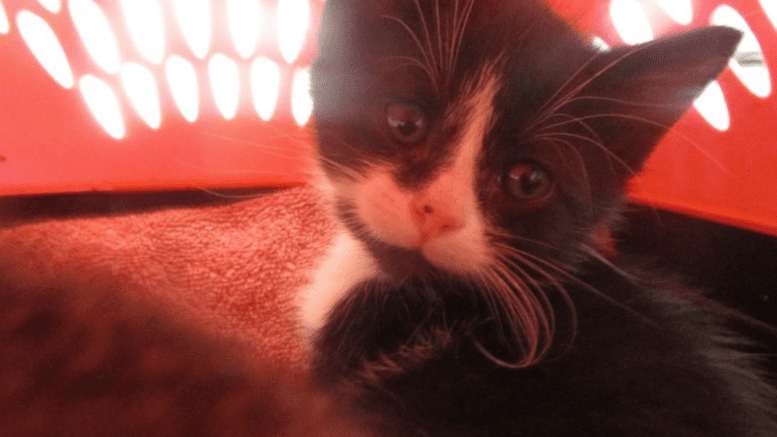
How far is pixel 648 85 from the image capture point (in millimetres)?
833

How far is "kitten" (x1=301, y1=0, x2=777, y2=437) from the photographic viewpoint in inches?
30.4

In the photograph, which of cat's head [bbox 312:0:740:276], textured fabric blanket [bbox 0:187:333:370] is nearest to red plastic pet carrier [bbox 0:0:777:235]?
textured fabric blanket [bbox 0:187:333:370]

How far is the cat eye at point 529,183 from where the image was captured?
2.65 feet

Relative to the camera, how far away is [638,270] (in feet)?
3.27

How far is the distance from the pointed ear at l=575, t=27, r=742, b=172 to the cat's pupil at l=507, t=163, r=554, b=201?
0.09 metres

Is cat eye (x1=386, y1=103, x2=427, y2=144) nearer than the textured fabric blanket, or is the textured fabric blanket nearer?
cat eye (x1=386, y1=103, x2=427, y2=144)

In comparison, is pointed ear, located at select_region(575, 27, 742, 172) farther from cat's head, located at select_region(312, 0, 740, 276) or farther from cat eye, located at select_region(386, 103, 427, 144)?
cat eye, located at select_region(386, 103, 427, 144)

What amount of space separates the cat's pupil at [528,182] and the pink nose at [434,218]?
88 mm

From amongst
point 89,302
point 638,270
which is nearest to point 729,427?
point 638,270

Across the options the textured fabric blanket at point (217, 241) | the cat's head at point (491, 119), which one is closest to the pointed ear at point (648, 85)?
the cat's head at point (491, 119)

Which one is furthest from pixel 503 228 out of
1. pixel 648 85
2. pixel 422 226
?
pixel 648 85

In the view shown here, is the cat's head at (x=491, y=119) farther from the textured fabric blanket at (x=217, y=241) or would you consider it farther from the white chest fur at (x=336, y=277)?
the textured fabric blanket at (x=217, y=241)

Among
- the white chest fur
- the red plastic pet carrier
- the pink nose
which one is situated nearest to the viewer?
the pink nose

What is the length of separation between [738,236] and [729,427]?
0.51 metres
